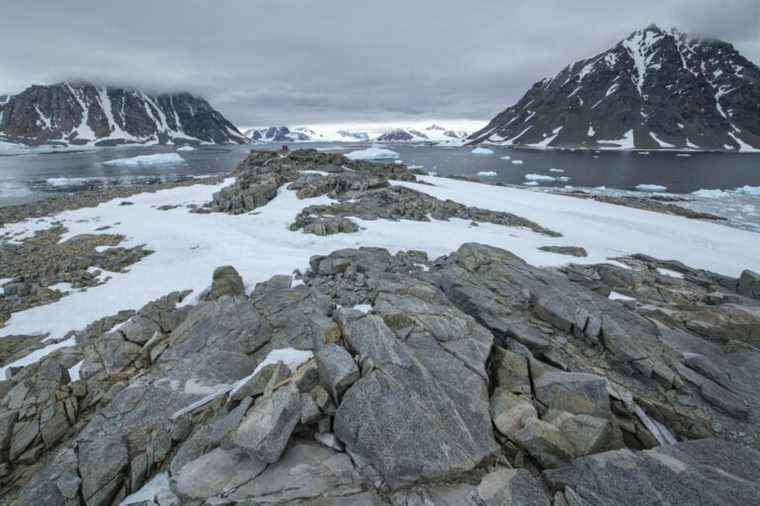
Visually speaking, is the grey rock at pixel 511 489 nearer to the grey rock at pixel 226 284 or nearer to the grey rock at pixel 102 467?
the grey rock at pixel 102 467

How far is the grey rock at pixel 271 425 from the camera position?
4.93 m

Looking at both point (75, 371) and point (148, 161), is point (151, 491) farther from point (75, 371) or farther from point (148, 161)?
point (148, 161)

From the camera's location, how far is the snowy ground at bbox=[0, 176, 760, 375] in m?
13.3

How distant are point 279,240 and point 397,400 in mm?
14310

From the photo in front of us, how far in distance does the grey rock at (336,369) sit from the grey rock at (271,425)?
0.60 m

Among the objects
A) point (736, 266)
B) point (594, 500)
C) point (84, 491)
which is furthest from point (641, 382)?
point (736, 266)

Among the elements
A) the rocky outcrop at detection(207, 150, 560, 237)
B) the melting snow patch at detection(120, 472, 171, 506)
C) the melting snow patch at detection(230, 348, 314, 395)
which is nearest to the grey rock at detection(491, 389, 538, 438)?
the melting snow patch at detection(230, 348, 314, 395)

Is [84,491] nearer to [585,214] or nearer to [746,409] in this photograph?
[746,409]

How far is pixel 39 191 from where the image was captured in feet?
162

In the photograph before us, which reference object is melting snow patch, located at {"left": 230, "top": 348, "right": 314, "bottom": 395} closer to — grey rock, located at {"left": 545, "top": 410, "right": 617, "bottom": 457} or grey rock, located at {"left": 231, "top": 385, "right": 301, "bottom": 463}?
grey rock, located at {"left": 231, "top": 385, "right": 301, "bottom": 463}

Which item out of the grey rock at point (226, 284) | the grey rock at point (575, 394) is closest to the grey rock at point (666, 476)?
the grey rock at point (575, 394)

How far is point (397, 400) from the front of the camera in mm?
5625

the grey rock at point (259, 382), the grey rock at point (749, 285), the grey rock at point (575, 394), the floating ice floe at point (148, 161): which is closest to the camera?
the grey rock at point (575, 394)

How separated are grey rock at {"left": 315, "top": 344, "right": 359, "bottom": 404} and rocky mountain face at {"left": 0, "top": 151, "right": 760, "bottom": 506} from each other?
0.03 metres
